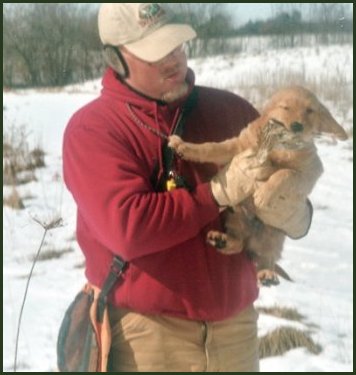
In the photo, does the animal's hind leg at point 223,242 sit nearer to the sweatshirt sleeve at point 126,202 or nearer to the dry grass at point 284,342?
the sweatshirt sleeve at point 126,202

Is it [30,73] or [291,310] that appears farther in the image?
[291,310]

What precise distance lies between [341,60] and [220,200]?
184cm

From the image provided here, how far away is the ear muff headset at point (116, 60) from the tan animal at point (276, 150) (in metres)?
0.20

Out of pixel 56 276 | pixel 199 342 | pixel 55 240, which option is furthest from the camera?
pixel 55 240

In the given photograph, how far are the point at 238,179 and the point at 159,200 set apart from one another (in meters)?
0.19

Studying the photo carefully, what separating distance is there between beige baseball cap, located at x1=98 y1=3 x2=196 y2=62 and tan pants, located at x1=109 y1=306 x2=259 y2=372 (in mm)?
644

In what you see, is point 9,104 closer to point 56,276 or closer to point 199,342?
point 56,276

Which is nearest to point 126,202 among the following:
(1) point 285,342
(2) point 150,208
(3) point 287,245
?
(2) point 150,208

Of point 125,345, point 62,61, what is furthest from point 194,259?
point 62,61

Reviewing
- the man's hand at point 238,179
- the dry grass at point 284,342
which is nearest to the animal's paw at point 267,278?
the man's hand at point 238,179

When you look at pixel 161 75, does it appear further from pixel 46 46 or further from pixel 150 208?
pixel 46 46

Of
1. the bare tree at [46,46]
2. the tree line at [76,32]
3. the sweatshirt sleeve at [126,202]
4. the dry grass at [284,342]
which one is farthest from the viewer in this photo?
the dry grass at [284,342]

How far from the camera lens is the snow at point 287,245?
2676 mm

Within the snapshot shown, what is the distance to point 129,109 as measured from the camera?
1.67 m
